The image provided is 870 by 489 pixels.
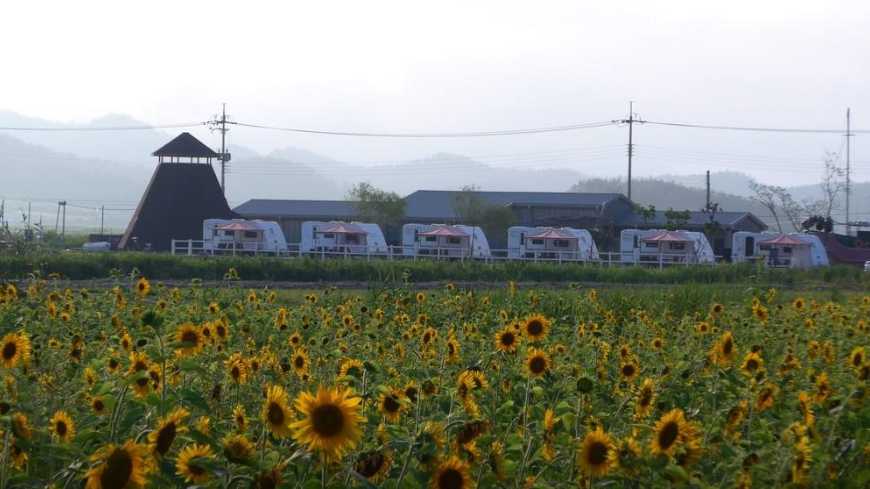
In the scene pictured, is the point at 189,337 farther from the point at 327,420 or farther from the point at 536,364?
the point at 327,420

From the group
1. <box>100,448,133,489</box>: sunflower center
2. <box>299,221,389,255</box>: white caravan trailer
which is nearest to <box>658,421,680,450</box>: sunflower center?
<box>100,448,133,489</box>: sunflower center

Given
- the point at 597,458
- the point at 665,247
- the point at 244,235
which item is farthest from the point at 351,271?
the point at 597,458

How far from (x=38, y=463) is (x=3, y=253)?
19829 millimetres

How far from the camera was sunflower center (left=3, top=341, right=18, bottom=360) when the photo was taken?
3.24 metres

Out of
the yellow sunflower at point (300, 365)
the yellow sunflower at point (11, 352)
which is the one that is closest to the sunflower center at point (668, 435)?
the yellow sunflower at point (300, 365)

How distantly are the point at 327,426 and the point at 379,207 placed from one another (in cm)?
5399

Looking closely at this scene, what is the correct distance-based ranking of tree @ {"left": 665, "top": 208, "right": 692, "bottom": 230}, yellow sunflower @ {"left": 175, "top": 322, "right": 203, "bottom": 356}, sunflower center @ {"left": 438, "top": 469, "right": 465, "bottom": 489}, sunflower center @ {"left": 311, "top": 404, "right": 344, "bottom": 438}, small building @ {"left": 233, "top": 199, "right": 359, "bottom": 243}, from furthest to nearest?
small building @ {"left": 233, "top": 199, "right": 359, "bottom": 243} → tree @ {"left": 665, "top": 208, "right": 692, "bottom": 230} → yellow sunflower @ {"left": 175, "top": 322, "right": 203, "bottom": 356} → sunflower center @ {"left": 438, "top": 469, "right": 465, "bottom": 489} → sunflower center @ {"left": 311, "top": 404, "right": 344, "bottom": 438}

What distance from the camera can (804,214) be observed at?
73312 millimetres

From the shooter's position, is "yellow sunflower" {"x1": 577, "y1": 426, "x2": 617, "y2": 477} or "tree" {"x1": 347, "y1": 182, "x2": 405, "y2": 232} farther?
"tree" {"x1": 347, "y1": 182, "x2": 405, "y2": 232}

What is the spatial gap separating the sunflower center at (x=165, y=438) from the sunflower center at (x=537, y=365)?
1.41 metres

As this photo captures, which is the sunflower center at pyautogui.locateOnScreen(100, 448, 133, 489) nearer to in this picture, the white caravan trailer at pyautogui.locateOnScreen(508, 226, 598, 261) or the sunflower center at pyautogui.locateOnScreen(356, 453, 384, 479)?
the sunflower center at pyautogui.locateOnScreen(356, 453, 384, 479)

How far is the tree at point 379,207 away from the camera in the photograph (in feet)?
178

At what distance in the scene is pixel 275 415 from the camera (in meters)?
2.52

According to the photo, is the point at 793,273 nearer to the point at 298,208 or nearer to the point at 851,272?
the point at 851,272
